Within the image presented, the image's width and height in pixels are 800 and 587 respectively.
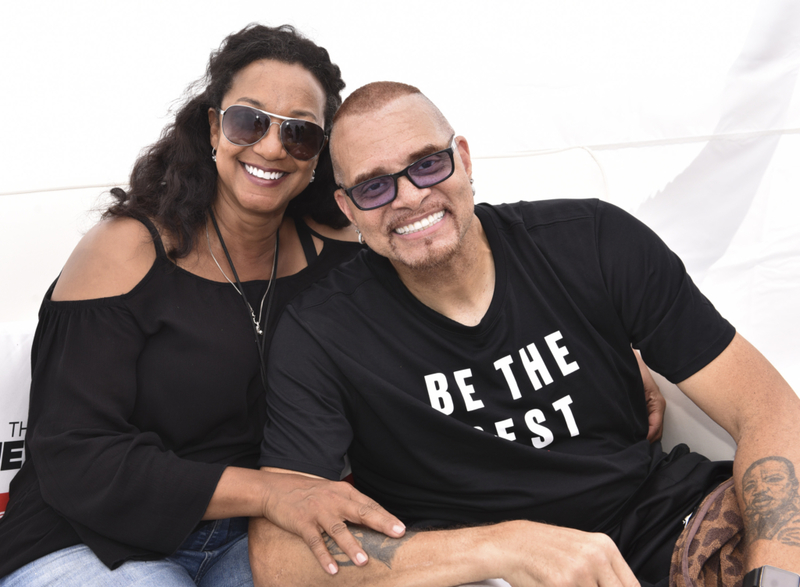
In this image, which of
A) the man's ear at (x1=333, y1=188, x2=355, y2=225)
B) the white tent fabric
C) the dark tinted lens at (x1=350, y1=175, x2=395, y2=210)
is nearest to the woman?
the man's ear at (x1=333, y1=188, x2=355, y2=225)

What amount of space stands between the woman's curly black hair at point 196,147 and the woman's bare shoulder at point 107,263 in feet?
0.25

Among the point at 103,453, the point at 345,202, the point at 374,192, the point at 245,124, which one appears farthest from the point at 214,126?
the point at 103,453

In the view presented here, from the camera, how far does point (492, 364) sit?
154 centimetres

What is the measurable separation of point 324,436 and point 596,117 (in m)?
2.14

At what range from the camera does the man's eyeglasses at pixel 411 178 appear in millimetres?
1559

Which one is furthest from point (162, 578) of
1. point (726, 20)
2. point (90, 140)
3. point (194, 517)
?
point (726, 20)

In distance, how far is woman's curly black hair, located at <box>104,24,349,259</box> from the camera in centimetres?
174

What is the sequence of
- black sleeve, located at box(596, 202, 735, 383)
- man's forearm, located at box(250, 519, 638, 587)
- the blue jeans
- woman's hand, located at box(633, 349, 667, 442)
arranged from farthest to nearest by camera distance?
woman's hand, located at box(633, 349, 667, 442) < black sleeve, located at box(596, 202, 735, 383) < the blue jeans < man's forearm, located at box(250, 519, 638, 587)

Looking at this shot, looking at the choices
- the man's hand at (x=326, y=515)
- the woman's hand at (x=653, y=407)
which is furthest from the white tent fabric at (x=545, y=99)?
the man's hand at (x=326, y=515)

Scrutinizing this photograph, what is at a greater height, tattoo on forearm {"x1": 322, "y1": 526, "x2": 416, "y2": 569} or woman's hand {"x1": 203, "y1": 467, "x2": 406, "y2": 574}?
woman's hand {"x1": 203, "y1": 467, "x2": 406, "y2": 574}

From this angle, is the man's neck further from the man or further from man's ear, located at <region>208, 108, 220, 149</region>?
man's ear, located at <region>208, 108, 220, 149</region>

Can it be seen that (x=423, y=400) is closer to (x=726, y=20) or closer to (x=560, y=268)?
(x=560, y=268)

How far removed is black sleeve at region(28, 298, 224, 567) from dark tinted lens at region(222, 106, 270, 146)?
1.72 ft

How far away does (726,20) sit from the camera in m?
2.78
